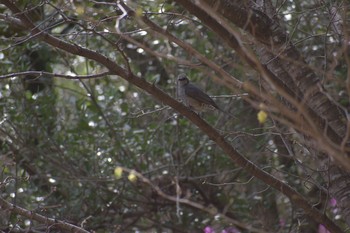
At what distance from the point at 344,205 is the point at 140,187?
8.62 feet

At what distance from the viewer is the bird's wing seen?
5845mm

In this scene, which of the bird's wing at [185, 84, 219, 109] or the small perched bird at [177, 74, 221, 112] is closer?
the bird's wing at [185, 84, 219, 109]

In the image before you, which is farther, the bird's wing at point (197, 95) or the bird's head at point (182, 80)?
the bird's head at point (182, 80)

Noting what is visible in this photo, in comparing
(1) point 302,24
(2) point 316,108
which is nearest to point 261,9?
(2) point 316,108

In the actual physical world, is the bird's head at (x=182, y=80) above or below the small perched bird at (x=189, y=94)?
above

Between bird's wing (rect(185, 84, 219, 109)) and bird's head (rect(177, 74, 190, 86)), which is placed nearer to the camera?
bird's wing (rect(185, 84, 219, 109))

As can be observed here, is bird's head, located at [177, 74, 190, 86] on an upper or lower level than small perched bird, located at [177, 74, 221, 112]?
upper

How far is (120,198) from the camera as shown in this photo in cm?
609

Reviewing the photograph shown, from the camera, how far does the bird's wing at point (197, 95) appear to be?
5.84 meters

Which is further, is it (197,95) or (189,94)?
(189,94)

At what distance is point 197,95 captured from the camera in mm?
5965

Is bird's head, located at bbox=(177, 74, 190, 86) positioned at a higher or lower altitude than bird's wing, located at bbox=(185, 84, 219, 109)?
higher

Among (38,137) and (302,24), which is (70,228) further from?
(302,24)

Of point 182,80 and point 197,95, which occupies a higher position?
point 182,80
